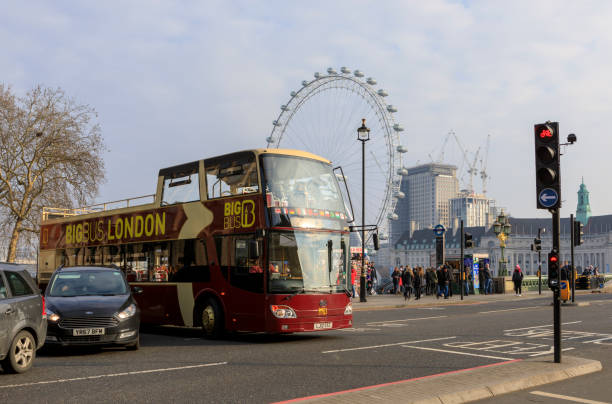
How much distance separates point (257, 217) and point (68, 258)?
29.0 feet

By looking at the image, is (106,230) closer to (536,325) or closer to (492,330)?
(492,330)

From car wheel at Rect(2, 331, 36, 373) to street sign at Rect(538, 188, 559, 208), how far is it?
25.9 ft

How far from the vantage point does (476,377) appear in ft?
28.1

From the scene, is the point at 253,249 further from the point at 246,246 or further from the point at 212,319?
the point at 212,319

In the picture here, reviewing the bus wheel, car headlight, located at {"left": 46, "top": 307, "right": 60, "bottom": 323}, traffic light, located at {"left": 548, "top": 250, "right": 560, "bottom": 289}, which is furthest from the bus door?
traffic light, located at {"left": 548, "top": 250, "right": 560, "bottom": 289}

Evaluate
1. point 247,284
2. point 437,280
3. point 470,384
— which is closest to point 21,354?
point 247,284

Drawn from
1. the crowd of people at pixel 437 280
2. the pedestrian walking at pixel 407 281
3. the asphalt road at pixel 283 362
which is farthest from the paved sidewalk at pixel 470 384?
the pedestrian walking at pixel 407 281

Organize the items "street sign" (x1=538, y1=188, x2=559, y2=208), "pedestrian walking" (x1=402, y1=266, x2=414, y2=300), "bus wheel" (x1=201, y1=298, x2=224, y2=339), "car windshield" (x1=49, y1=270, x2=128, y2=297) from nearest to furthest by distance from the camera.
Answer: "street sign" (x1=538, y1=188, x2=559, y2=208) < "car windshield" (x1=49, y1=270, x2=128, y2=297) < "bus wheel" (x1=201, y1=298, x2=224, y2=339) < "pedestrian walking" (x1=402, y1=266, x2=414, y2=300)

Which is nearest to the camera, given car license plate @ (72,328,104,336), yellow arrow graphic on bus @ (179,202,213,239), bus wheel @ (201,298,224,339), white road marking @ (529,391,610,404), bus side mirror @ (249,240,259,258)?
white road marking @ (529,391,610,404)

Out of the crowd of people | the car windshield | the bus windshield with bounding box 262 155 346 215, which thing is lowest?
the crowd of people

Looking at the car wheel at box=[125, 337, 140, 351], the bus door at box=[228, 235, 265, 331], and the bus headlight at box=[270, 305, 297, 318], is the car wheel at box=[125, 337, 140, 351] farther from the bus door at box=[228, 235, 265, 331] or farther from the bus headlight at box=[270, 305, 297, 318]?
the bus headlight at box=[270, 305, 297, 318]

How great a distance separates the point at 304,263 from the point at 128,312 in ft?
12.6

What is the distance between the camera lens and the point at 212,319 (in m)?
15.0

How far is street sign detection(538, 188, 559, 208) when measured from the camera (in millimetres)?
9641
